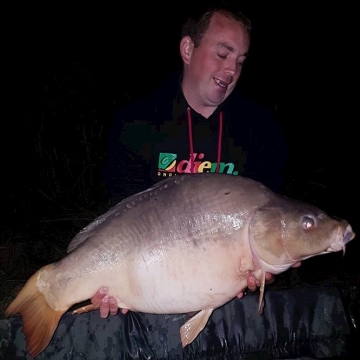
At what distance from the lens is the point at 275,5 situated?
29.0 ft

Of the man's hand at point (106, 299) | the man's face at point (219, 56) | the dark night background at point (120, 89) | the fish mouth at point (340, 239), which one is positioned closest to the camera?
the fish mouth at point (340, 239)

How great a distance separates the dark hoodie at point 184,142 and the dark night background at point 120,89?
178cm

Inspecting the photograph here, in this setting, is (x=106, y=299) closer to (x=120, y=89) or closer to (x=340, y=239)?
(x=340, y=239)

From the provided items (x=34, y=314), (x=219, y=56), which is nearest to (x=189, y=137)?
(x=219, y=56)

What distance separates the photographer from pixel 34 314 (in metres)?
1.75

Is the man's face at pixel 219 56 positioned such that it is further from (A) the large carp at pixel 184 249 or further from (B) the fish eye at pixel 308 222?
(B) the fish eye at pixel 308 222

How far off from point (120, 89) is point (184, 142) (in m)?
3.89

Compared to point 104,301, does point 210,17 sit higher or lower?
higher

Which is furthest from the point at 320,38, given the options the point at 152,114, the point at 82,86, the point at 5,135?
the point at 152,114

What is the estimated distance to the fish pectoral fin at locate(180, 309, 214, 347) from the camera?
180cm

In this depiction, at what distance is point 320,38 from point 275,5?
4.10ft

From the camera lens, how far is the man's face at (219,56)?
2.23 m

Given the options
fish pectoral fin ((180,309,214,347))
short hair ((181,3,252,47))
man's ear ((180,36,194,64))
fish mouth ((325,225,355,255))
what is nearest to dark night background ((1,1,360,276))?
man's ear ((180,36,194,64))

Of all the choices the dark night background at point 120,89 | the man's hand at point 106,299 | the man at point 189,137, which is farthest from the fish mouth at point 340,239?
the dark night background at point 120,89
